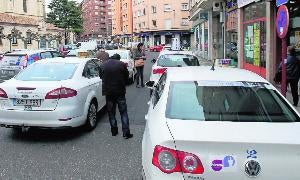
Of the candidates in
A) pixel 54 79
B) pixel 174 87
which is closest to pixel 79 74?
pixel 54 79

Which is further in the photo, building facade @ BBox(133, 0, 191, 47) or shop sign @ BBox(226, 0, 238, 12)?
building facade @ BBox(133, 0, 191, 47)

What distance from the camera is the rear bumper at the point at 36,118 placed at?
22.9ft

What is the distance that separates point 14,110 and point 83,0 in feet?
610

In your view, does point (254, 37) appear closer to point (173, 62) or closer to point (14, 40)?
point (173, 62)

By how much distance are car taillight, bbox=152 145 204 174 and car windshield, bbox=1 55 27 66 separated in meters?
13.1

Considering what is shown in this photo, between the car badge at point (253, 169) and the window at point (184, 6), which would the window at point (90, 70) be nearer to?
the car badge at point (253, 169)

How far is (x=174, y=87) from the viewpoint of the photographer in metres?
4.32

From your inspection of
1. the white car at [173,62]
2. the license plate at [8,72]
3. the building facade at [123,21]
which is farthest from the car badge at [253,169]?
the building facade at [123,21]

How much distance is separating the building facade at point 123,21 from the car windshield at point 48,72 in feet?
304

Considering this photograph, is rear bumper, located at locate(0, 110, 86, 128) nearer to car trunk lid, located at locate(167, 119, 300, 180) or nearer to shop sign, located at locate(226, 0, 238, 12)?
car trunk lid, located at locate(167, 119, 300, 180)

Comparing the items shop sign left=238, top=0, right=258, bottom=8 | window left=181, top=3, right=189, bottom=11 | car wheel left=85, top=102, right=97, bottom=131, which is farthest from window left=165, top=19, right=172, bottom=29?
car wheel left=85, top=102, right=97, bottom=131

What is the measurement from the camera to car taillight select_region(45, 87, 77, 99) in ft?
23.0

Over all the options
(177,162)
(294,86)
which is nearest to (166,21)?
(294,86)

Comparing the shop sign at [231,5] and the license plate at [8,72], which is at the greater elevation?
the shop sign at [231,5]
